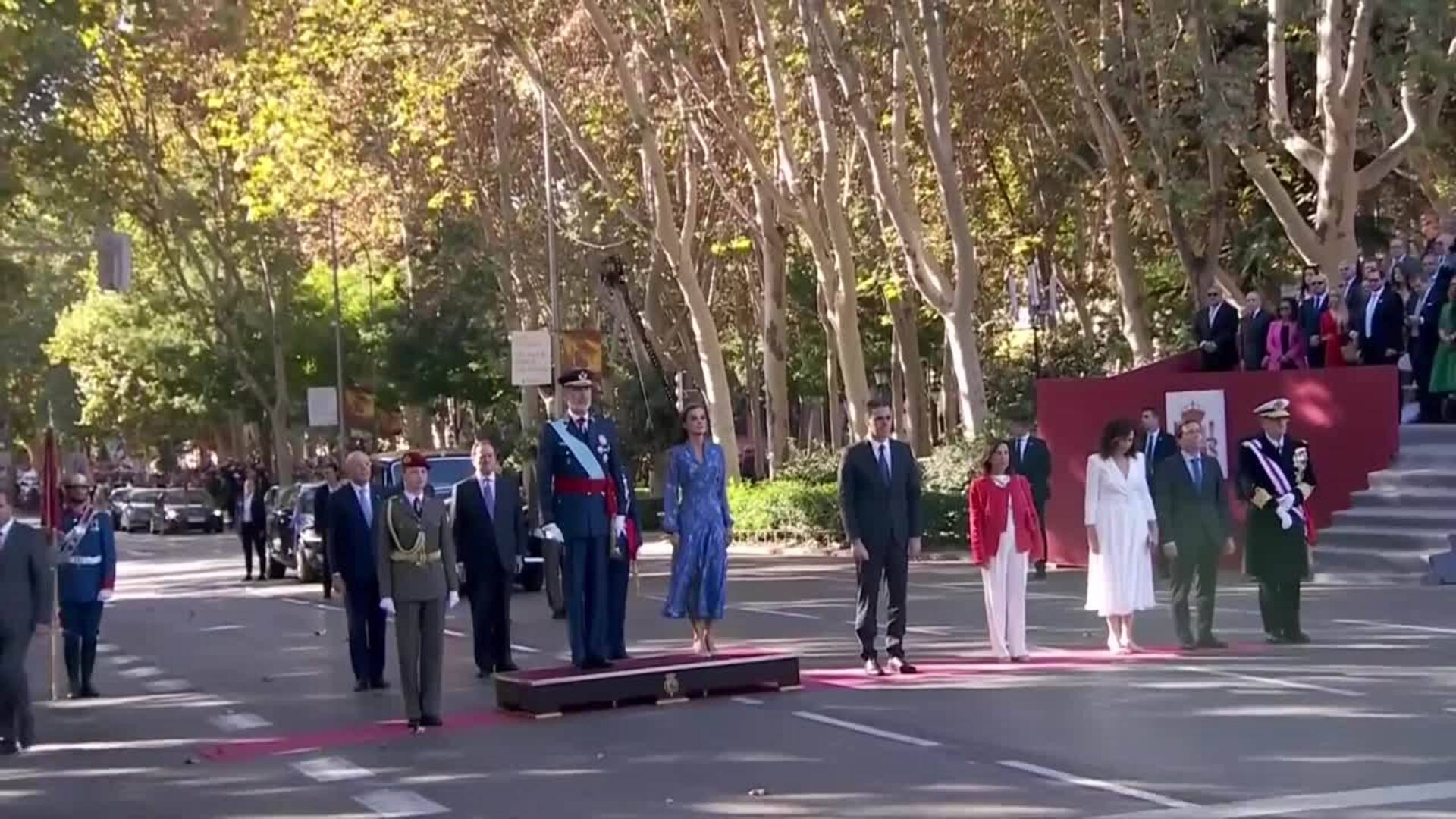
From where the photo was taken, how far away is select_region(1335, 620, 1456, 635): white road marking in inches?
688

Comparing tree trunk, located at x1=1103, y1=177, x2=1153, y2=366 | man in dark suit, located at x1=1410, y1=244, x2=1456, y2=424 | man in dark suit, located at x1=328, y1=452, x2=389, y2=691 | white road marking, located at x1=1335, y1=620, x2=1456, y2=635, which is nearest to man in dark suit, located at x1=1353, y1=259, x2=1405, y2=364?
man in dark suit, located at x1=1410, y1=244, x2=1456, y2=424

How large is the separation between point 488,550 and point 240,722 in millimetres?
2858

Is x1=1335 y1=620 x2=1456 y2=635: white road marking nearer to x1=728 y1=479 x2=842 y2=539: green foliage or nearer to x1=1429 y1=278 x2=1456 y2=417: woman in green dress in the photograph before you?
x1=1429 y1=278 x2=1456 y2=417: woman in green dress

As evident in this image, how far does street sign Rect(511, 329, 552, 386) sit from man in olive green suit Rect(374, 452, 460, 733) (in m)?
25.7

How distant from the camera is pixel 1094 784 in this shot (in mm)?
10719

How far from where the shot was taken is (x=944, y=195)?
29.5m

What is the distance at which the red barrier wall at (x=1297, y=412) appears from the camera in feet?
79.1

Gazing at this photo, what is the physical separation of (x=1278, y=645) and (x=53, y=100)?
18756 mm

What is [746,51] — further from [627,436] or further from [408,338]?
[408,338]

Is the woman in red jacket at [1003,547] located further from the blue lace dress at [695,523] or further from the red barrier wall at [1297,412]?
the red barrier wall at [1297,412]

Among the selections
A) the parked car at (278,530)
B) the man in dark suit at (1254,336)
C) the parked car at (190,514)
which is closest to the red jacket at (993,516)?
the man in dark suit at (1254,336)

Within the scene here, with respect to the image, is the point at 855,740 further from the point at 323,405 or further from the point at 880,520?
the point at 323,405

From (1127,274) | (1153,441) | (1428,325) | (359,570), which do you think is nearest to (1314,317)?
(1428,325)

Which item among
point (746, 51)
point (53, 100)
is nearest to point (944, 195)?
point (746, 51)
